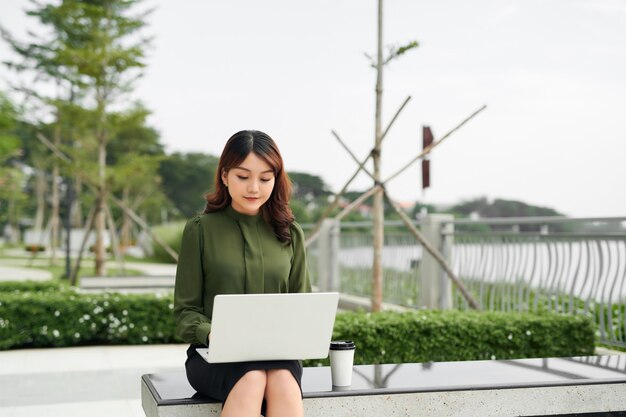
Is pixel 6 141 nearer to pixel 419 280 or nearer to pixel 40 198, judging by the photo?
pixel 419 280

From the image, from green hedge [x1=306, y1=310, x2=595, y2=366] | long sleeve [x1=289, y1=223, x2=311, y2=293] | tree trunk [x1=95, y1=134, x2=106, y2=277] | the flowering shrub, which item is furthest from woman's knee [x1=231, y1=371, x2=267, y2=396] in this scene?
tree trunk [x1=95, y1=134, x2=106, y2=277]

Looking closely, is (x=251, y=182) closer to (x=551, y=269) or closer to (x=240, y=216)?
(x=240, y=216)

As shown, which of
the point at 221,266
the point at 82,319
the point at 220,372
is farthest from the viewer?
the point at 82,319

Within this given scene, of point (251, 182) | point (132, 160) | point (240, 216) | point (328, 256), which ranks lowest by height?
point (328, 256)

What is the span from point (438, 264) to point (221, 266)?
6500mm

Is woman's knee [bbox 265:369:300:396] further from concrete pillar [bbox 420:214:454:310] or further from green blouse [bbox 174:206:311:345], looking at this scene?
concrete pillar [bbox 420:214:454:310]

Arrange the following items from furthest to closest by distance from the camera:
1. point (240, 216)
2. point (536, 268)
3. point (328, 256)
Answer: point (328, 256)
point (536, 268)
point (240, 216)

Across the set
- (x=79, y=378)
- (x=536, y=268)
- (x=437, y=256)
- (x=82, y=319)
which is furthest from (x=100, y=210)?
(x=536, y=268)

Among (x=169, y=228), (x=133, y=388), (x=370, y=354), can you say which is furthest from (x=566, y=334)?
(x=169, y=228)

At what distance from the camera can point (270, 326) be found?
9.48ft

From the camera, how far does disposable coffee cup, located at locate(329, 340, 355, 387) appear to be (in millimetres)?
3455

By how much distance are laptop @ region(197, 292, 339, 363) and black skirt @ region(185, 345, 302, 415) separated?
3 cm

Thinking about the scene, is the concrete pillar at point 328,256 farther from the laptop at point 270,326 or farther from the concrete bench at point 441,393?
the laptop at point 270,326

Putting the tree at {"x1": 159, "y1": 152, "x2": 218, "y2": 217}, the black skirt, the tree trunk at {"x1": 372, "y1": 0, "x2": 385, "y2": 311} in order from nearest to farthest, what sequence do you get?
the black skirt, the tree trunk at {"x1": 372, "y1": 0, "x2": 385, "y2": 311}, the tree at {"x1": 159, "y1": 152, "x2": 218, "y2": 217}
